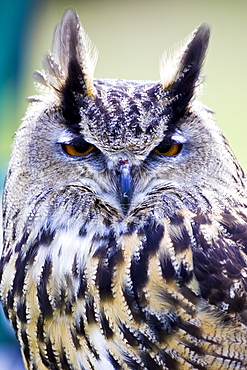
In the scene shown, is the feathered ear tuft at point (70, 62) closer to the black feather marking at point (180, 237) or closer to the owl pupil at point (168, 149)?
the owl pupil at point (168, 149)

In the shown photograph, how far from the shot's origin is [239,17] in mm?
9523

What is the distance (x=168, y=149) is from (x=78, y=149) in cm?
23

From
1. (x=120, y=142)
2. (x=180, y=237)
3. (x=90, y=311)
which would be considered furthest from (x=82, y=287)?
(x=120, y=142)

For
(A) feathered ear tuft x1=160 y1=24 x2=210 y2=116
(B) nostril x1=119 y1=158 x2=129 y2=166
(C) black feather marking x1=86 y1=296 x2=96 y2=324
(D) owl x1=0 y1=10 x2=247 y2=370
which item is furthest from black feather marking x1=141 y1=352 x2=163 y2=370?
(A) feathered ear tuft x1=160 y1=24 x2=210 y2=116

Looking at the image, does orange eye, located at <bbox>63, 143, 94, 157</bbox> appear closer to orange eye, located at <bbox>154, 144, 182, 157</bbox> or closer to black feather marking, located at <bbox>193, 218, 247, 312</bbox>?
orange eye, located at <bbox>154, 144, 182, 157</bbox>

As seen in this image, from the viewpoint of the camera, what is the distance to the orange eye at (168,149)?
1659 millimetres

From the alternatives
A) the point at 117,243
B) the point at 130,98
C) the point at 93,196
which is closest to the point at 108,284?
the point at 117,243

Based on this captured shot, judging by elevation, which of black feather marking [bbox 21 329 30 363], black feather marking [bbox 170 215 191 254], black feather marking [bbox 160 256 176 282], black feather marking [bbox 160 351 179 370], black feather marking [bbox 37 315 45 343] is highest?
black feather marking [bbox 170 215 191 254]

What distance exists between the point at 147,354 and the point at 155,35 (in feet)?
26.5

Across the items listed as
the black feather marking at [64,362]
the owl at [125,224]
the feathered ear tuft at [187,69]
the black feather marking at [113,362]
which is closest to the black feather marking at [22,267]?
the owl at [125,224]

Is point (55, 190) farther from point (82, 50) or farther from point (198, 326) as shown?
point (198, 326)

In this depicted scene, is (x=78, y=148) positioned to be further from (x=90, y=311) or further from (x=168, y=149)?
(x=90, y=311)

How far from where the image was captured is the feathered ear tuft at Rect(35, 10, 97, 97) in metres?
1.69

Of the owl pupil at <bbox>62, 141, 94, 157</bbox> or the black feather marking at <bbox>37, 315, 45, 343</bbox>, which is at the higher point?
the owl pupil at <bbox>62, 141, 94, 157</bbox>
